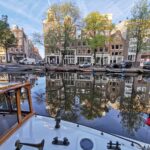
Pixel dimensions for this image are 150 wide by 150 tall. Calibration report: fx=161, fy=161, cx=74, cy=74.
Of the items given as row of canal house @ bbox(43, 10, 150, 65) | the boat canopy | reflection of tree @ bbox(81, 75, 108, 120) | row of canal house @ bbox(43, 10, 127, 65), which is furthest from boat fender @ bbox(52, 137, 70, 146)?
row of canal house @ bbox(43, 10, 127, 65)

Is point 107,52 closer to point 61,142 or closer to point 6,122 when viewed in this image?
point 61,142

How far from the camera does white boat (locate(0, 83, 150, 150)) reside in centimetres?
232

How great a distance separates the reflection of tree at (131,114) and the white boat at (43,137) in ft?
13.3

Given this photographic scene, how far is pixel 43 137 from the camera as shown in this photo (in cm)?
283

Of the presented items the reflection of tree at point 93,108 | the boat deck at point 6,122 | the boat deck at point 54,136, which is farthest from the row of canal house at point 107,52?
the boat deck at point 6,122

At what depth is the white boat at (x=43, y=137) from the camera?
7.60 ft

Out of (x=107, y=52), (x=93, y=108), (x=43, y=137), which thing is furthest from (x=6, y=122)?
(x=107, y=52)

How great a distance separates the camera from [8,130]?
247 cm

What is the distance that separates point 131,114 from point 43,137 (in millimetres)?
6619

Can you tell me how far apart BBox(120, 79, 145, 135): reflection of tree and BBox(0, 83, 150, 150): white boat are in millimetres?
4051

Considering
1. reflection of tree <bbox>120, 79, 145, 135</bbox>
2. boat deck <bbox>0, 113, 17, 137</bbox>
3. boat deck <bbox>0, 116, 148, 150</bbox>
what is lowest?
reflection of tree <bbox>120, 79, 145, 135</bbox>

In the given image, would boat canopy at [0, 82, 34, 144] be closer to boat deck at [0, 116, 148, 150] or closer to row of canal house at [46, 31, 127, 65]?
boat deck at [0, 116, 148, 150]

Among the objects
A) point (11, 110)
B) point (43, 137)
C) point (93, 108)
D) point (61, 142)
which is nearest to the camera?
point (61, 142)

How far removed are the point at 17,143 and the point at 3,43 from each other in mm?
38403
